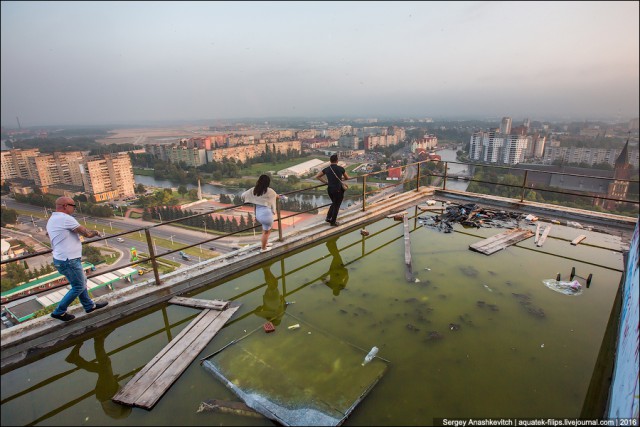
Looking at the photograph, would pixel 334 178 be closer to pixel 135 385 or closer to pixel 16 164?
pixel 135 385

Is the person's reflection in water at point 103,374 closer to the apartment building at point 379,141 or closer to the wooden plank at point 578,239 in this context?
the wooden plank at point 578,239

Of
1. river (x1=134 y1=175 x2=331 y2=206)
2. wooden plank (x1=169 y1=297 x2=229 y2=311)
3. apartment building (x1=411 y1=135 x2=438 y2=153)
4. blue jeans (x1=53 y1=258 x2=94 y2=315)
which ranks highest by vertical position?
apartment building (x1=411 y1=135 x2=438 y2=153)

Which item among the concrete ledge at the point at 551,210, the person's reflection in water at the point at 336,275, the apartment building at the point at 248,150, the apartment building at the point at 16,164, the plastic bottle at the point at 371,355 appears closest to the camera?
the plastic bottle at the point at 371,355

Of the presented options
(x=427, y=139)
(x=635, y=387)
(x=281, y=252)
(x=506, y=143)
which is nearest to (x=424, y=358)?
(x=635, y=387)

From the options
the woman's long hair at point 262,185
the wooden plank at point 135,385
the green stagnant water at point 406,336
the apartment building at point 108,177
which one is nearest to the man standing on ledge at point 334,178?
the green stagnant water at point 406,336

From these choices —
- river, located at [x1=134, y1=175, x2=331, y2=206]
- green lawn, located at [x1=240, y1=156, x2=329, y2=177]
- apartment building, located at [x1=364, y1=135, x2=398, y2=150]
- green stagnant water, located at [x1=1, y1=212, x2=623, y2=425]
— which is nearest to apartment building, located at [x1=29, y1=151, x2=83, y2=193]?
river, located at [x1=134, y1=175, x2=331, y2=206]

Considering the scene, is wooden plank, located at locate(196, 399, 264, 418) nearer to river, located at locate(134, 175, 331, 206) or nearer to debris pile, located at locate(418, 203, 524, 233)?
debris pile, located at locate(418, 203, 524, 233)

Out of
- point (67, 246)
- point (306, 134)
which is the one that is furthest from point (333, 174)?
point (306, 134)

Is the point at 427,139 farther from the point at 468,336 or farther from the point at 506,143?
the point at 468,336
